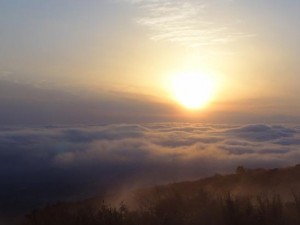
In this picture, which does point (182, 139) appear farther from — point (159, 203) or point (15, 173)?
point (159, 203)

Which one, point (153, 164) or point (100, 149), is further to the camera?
point (100, 149)

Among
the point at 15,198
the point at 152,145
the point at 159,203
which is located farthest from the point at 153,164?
the point at 159,203

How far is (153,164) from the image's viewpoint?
6700 centimetres

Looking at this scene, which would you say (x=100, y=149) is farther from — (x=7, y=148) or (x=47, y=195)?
(x=47, y=195)

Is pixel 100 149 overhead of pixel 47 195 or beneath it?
overhead

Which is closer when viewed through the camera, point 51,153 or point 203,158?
point 203,158

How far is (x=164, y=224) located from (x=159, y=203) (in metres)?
1.19

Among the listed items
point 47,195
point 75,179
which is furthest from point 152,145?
point 47,195

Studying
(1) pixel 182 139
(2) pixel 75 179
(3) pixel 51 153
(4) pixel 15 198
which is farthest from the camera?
(1) pixel 182 139

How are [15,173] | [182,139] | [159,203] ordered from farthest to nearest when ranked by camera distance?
[182,139] → [15,173] → [159,203]

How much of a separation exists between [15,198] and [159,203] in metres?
41.9

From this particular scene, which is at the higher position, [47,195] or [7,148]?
[7,148]

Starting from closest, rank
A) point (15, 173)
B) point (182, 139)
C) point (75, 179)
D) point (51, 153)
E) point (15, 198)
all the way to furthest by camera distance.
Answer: point (15, 198)
point (75, 179)
point (15, 173)
point (51, 153)
point (182, 139)

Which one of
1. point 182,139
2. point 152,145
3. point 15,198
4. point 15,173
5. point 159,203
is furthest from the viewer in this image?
point 182,139
